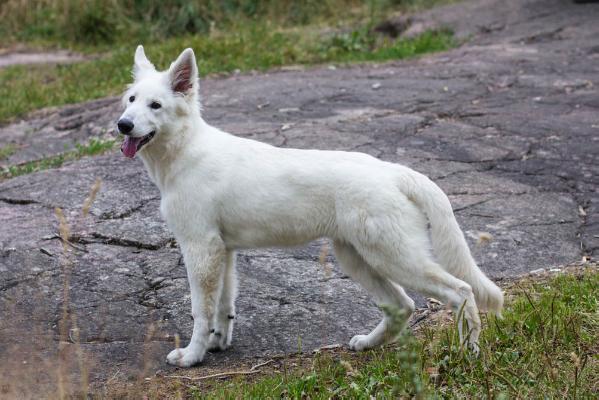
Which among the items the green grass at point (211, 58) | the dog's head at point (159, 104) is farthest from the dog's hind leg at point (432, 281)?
the green grass at point (211, 58)

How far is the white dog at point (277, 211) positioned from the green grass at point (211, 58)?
596 centimetres

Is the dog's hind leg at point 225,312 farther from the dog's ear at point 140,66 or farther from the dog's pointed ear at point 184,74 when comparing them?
the dog's ear at point 140,66

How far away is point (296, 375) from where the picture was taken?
12.4ft

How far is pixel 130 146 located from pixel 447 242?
1594 millimetres

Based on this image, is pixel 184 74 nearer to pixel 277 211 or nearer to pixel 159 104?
pixel 159 104

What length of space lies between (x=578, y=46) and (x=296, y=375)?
830 cm

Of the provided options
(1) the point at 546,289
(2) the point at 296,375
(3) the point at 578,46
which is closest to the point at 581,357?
(1) the point at 546,289

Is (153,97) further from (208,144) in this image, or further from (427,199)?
(427,199)

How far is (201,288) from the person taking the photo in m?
4.13

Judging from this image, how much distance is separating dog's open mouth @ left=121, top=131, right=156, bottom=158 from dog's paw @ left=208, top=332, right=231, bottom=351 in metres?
0.99

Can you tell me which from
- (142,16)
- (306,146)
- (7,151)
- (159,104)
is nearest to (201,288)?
(159,104)

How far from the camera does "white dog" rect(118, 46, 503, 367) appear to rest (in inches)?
150

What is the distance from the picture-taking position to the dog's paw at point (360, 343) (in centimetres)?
419

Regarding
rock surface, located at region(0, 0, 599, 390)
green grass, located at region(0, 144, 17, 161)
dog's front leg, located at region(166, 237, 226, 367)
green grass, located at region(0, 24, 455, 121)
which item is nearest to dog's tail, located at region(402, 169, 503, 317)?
rock surface, located at region(0, 0, 599, 390)
